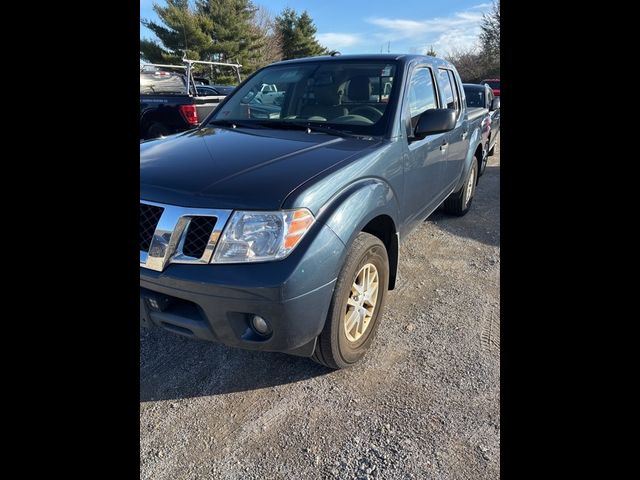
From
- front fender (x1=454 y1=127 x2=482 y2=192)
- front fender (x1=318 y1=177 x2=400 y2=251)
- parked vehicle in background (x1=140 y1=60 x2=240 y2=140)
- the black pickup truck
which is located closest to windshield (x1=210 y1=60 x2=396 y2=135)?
front fender (x1=318 y1=177 x2=400 y2=251)

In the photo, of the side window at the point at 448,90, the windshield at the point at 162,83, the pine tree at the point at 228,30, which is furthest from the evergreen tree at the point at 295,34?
the side window at the point at 448,90

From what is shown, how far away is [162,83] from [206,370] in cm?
910

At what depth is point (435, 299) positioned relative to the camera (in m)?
3.41

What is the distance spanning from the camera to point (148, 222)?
6.71 feet

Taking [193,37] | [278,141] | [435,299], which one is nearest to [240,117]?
[278,141]

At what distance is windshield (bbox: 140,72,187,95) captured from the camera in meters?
9.70

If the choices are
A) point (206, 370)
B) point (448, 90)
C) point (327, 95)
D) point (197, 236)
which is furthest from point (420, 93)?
point (206, 370)

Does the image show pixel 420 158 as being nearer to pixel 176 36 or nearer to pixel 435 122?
pixel 435 122

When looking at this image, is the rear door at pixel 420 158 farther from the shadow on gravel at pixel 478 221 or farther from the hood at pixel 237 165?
the shadow on gravel at pixel 478 221

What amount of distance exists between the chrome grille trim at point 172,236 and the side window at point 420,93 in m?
1.82
